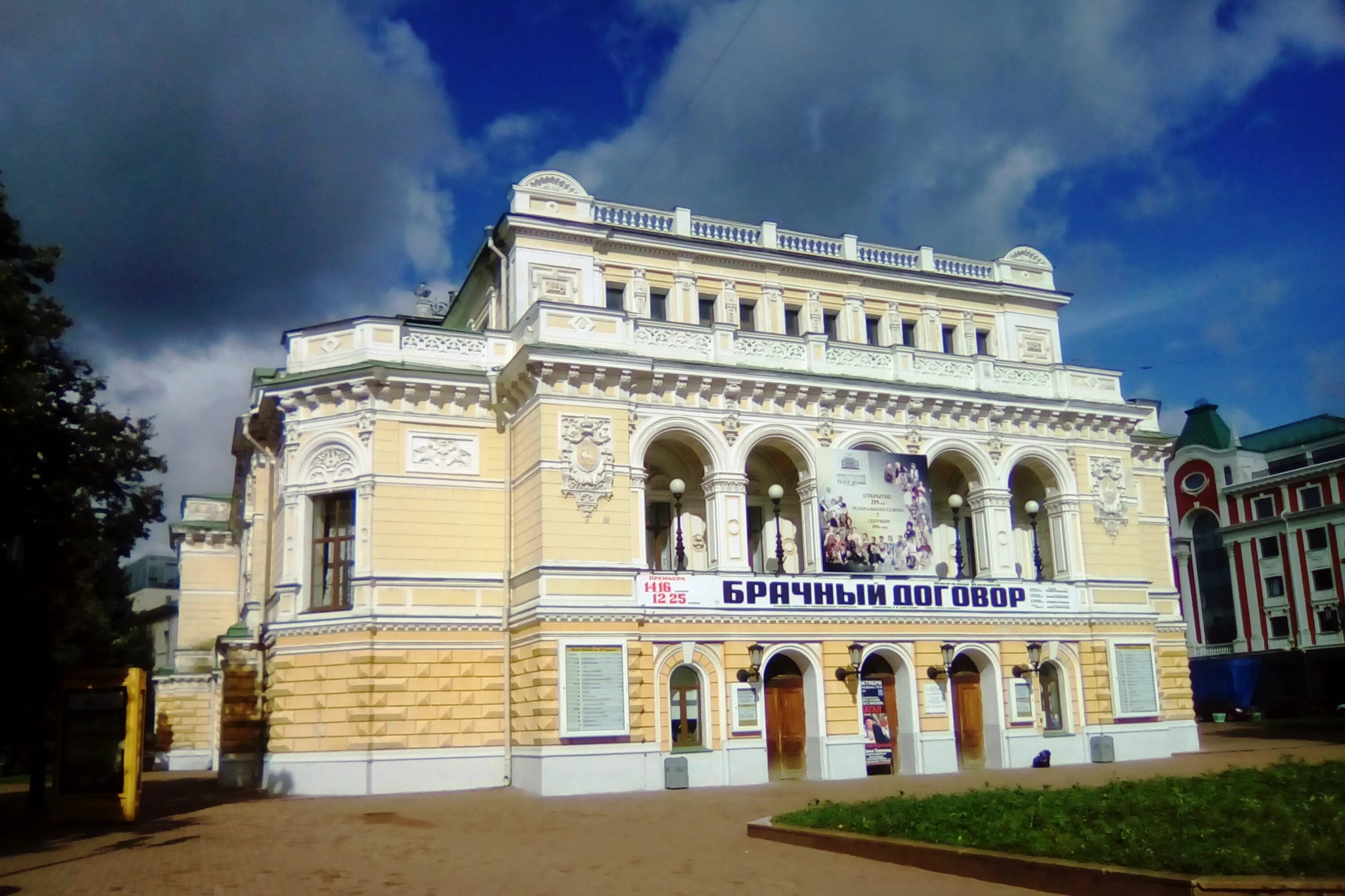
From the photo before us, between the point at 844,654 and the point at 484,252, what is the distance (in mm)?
15967

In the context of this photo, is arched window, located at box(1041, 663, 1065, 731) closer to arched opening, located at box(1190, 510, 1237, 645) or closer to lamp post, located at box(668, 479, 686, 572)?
lamp post, located at box(668, 479, 686, 572)

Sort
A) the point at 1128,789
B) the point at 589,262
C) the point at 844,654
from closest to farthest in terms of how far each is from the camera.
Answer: the point at 1128,789 → the point at 844,654 → the point at 589,262

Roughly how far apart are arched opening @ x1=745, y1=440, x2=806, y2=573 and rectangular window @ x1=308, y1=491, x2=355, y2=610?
11.0 meters

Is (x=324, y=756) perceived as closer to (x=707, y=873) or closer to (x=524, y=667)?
(x=524, y=667)

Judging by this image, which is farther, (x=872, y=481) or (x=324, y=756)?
(x=872, y=481)

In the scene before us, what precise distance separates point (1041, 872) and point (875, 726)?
61.2 feet

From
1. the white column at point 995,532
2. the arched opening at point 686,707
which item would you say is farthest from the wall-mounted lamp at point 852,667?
the white column at point 995,532

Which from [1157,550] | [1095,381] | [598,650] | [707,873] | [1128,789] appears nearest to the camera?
[707,873]

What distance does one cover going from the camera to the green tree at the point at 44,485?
808 inches

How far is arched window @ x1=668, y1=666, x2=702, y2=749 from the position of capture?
92.7ft

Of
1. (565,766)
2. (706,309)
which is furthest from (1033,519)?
(565,766)

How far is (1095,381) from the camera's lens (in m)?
35.9

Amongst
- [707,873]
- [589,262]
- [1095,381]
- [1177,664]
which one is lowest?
[707,873]

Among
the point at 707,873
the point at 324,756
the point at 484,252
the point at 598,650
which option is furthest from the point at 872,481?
the point at 707,873
